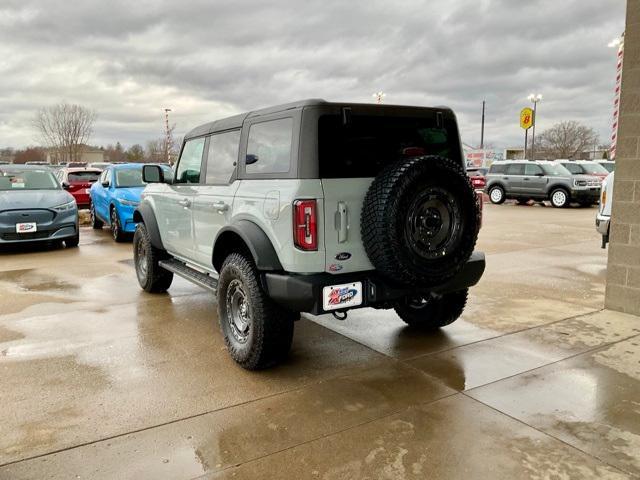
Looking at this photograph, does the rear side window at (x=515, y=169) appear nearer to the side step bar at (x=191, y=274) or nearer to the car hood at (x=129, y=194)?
the car hood at (x=129, y=194)

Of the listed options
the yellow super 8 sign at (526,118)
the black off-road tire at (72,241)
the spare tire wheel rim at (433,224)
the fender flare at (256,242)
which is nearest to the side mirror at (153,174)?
the fender flare at (256,242)

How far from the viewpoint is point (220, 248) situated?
171 inches

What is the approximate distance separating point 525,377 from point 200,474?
234 centimetres

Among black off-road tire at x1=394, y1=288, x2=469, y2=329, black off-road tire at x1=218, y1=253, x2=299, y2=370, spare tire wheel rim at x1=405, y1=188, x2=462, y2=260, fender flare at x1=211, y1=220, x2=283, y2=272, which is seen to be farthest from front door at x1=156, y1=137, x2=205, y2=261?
spare tire wheel rim at x1=405, y1=188, x2=462, y2=260

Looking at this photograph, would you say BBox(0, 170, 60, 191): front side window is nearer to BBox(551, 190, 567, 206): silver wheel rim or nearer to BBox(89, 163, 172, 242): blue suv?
BBox(89, 163, 172, 242): blue suv

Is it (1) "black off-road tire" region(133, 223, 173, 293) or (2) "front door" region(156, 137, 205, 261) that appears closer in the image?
(2) "front door" region(156, 137, 205, 261)

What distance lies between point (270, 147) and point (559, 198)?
16.8 metres

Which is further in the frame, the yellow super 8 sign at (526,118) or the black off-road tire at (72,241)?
the yellow super 8 sign at (526,118)

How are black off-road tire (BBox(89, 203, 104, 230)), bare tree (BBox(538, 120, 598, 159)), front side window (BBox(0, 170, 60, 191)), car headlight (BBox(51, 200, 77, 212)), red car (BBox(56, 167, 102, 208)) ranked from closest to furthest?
car headlight (BBox(51, 200, 77, 212)) → front side window (BBox(0, 170, 60, 191)) → black off-road tire (BBox(89, 203, 104, 230)) → red car (BBox(56, 167, 102, 208)) → bare tree (BBox(538, 120, 598, 159))

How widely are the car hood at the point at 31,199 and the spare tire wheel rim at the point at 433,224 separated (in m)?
7.90

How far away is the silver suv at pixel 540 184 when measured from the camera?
702 inches

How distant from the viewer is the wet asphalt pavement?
8.97ft

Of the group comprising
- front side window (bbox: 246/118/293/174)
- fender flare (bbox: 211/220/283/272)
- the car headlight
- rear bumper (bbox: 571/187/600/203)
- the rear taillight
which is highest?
front side window (bbox: 246/118/293/174)

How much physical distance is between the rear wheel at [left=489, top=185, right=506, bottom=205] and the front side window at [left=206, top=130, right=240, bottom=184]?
1725cm
